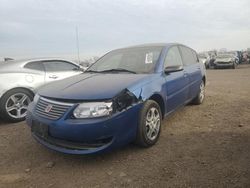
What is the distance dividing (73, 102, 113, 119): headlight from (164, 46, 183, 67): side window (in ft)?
5.75

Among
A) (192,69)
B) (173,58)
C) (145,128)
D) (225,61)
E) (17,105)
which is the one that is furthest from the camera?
(225,61)

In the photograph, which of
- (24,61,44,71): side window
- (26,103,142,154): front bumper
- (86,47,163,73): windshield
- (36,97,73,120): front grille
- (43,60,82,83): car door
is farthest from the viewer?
(43,60,82,83): car door

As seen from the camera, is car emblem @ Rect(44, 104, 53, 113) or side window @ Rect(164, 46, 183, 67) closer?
car emblem @ Rect(44, 104, 53, 113)

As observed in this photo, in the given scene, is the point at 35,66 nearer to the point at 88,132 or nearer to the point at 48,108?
the point at 48,108

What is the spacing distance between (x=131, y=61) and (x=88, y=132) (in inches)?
77.9

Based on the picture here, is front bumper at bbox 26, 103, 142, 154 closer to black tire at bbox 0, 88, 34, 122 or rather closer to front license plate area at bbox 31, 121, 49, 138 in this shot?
front license plate area at bbox 31, 121, 49, 138

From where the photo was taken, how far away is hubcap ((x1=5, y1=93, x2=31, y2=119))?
238 inches

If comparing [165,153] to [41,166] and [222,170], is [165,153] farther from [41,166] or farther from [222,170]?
[41,166]

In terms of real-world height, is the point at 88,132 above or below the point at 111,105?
below

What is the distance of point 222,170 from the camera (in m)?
3.50

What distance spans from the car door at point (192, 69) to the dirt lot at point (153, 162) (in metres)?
1.07

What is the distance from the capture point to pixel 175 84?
5156 mm

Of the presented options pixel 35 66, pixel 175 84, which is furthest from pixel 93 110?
pixel 35 66

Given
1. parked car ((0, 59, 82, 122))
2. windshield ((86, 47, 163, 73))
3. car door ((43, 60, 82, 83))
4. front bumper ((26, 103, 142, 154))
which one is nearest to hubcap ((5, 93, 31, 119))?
parked car ((0, 59, 82, 122))
